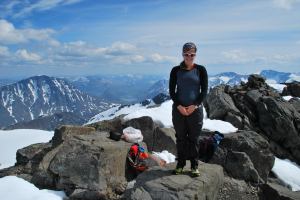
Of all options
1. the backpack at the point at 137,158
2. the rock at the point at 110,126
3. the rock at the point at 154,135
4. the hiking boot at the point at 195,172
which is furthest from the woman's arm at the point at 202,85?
the rock at the point at 110,126

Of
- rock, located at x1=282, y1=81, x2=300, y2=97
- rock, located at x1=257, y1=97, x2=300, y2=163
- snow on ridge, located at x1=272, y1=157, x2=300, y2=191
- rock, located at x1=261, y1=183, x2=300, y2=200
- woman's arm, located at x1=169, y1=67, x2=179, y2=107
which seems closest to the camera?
woman's arm, located at x1=169, y1=67, x2=179, y2=107

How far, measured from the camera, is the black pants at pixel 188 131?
12891 mm

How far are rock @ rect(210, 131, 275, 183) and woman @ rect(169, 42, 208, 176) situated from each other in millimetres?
9576

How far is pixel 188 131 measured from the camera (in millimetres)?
13188

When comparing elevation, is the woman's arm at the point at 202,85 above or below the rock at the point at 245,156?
above

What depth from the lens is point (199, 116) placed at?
12922mm

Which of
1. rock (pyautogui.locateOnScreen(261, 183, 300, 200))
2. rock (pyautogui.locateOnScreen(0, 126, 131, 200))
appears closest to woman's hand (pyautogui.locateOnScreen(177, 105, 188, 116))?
rock (pyautogui.locateOnScreen(0, 126, 131, 200))

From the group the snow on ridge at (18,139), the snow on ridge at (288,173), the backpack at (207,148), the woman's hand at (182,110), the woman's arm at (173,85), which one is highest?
the woman's arm at (173,85)

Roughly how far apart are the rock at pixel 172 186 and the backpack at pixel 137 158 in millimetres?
2231

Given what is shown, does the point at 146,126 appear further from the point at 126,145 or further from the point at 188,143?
the point at 188,143

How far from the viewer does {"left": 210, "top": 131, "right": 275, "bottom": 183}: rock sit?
21812mm

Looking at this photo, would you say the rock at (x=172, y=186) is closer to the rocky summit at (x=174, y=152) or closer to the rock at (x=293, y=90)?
the rocky summit at (x=174, y=152)

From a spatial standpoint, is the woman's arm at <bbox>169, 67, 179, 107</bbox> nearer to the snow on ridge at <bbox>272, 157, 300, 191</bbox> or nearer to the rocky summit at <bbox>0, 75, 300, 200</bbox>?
the rocky summit at <bbox>0, 75, 300, 200</bbox>

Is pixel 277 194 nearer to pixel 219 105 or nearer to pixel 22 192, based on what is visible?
pixel 22 192
